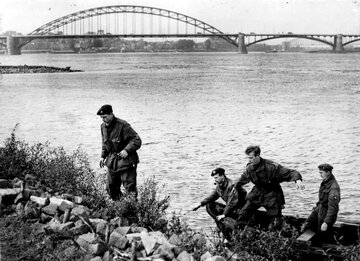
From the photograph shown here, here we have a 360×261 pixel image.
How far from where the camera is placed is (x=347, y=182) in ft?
44.8

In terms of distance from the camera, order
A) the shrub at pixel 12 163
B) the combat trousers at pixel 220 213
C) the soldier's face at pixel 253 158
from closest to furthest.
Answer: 1. the soldier's face at pixel 253 158
2. the combat trousers at pixel 220 213
3. the shrub at pixel 12 163

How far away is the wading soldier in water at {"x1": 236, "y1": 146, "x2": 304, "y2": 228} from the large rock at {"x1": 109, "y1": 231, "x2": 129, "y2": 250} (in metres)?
2.35

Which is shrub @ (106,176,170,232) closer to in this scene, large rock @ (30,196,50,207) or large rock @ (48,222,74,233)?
large rock @ (30,196,50,207)

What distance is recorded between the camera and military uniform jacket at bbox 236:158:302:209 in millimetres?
7855

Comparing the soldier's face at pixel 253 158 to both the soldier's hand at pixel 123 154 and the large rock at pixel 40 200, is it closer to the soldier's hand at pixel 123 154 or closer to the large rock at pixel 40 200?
the soldier's hand at pixel 123 154

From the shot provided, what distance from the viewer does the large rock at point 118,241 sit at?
6316 mm

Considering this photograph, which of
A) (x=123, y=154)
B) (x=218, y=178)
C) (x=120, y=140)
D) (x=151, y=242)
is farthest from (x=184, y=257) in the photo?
(x=120, y=140)

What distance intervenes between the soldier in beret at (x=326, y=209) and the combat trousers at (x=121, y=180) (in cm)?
291

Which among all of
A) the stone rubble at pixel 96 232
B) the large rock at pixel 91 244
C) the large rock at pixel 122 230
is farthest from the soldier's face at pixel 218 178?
the large rock at pixel 91 244

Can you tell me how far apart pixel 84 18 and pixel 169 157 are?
125 m

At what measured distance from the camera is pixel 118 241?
20.9 feet

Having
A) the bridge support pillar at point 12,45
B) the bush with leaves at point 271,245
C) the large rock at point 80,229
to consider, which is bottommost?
the bush with leaves at point 271,245

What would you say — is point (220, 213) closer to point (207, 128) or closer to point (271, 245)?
point (271, 245)

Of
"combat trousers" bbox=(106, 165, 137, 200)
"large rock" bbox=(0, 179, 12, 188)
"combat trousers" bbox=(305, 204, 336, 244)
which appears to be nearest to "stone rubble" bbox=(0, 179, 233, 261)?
"large rock" bbox=(0, 179, 12, 188)
